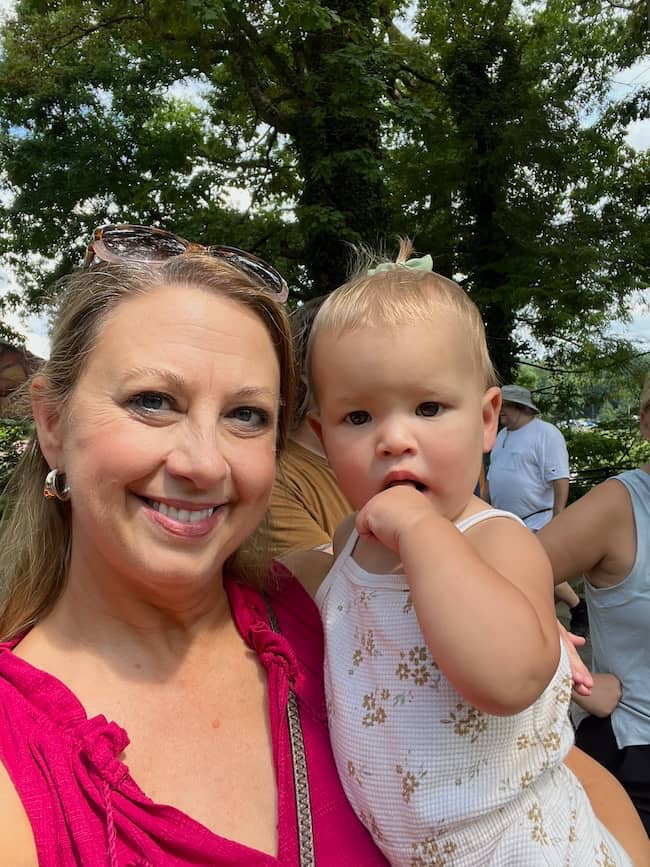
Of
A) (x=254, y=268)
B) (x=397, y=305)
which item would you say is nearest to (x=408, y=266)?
(x=397, y=305)

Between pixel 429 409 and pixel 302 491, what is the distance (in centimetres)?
103

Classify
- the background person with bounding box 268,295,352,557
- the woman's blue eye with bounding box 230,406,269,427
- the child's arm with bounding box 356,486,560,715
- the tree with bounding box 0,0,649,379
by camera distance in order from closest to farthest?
the child's arm with bounding box 356,486,560,715 < the woman's blue eye with bounding box 230,406,269,427 < the background person with bounding box 268,295,352,557 < the tree with bounding box 0,0,649,379

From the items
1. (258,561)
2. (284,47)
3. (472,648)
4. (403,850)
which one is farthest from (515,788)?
(284,47)

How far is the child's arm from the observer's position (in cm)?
128

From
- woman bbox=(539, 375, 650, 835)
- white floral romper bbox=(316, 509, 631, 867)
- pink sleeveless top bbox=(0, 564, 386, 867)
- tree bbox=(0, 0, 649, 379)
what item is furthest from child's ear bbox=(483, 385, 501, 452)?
tree bbox=(0, 0, 649, 379)

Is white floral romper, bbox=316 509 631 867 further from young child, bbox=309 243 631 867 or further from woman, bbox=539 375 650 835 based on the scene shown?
woman, bbox=539 375 650 835

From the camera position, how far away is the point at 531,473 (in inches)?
285

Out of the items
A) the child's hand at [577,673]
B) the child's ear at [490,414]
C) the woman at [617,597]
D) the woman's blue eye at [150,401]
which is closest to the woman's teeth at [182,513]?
the woman's blue eye at [150,401]

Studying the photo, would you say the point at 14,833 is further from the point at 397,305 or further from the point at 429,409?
the point at 397,305

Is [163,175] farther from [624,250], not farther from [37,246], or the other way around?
[624,250]

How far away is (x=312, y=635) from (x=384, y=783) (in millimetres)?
442

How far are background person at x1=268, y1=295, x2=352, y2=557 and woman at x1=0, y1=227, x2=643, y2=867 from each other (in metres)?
0.56

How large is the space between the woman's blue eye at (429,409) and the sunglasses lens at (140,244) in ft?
2.21

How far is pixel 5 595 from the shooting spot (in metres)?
1.66
